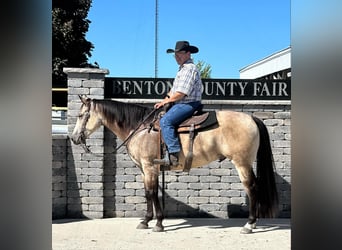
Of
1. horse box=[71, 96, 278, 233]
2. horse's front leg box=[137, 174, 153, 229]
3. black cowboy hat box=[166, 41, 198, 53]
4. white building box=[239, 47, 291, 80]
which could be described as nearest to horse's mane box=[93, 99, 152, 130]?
horse box=[71, 96, 278, 233]

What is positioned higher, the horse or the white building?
the white building

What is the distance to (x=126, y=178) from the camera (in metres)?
6.80

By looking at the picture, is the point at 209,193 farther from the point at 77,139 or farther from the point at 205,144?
the point at 77,139

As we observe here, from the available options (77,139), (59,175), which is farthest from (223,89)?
(59,175)

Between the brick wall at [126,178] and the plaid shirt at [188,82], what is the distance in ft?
4.02

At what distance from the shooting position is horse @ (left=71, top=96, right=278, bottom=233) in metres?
5.80

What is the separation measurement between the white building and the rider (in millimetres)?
6368

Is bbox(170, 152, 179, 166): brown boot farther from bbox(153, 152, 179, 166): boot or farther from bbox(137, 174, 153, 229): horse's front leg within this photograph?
bbox(137, 174, 153, 229): horse's front leg

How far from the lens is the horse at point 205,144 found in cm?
580
